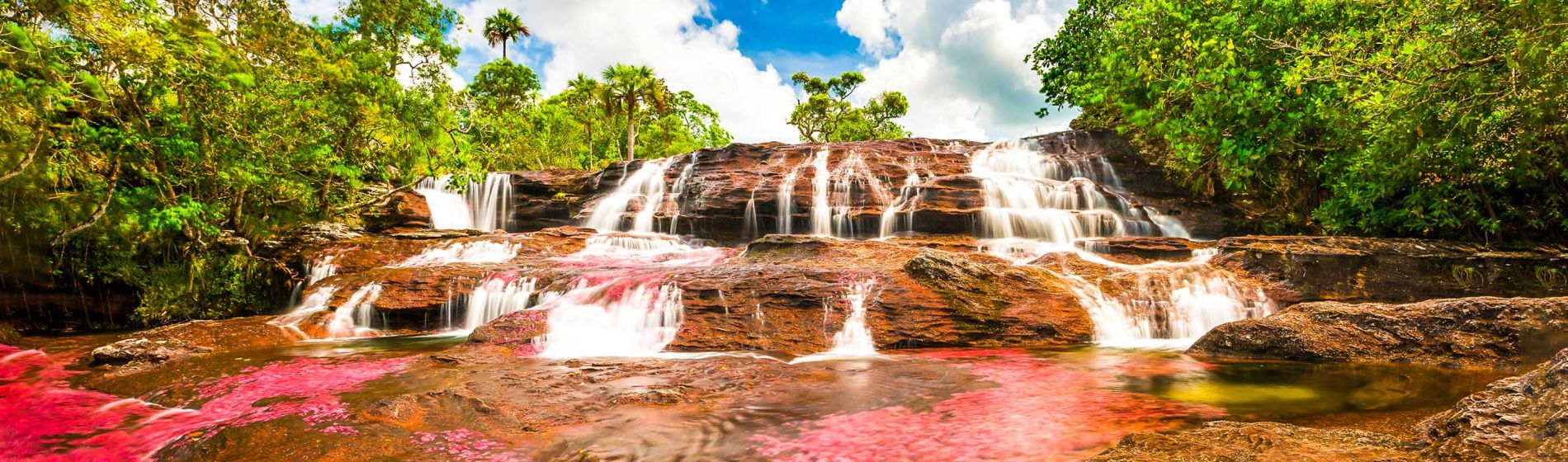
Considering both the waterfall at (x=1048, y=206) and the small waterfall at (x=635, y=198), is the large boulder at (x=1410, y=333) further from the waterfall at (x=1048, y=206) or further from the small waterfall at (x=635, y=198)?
the small waterfall at (x=635, y=198)

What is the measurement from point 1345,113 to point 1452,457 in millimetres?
9579

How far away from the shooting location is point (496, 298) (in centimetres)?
1015

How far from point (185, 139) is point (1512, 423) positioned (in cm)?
1375

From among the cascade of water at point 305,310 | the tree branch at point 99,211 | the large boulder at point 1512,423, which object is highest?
the tree branch at point 99,211

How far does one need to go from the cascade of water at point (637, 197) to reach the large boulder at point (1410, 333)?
1536 cm

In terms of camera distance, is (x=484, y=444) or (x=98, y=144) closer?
(x=484, y=444)

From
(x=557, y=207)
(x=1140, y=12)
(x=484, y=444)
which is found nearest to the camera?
(x=484, y=444)

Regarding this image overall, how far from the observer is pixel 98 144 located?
8562mm

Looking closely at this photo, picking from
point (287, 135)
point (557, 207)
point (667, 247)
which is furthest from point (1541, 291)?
point (557, 207)

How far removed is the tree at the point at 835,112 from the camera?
41344mm

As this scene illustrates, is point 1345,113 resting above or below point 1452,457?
above

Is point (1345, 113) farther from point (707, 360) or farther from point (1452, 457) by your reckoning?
point (707, 360)

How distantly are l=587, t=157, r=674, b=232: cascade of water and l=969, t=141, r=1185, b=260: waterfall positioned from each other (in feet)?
33.4

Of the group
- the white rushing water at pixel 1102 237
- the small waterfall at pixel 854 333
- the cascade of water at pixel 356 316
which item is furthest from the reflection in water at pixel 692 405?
the cascade of water at pixel 356 316
